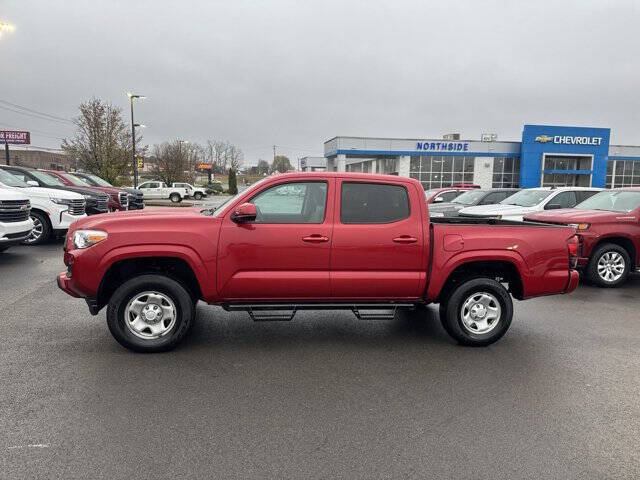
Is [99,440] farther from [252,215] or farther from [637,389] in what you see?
[637,389]

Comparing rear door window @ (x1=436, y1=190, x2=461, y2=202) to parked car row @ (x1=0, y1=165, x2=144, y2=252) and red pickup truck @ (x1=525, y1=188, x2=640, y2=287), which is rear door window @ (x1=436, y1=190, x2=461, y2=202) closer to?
red pickup truck @ (x1=525, y1=188, x2=640, y2=287)

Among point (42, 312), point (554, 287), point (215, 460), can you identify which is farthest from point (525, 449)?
point (42, 312)

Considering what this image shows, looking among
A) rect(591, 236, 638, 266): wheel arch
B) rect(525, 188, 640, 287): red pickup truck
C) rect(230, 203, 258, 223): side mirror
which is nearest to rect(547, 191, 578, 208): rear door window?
rect(525, 188, 640, 287): red pickup truck

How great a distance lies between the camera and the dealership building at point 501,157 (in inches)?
1697

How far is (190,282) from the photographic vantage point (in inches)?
213

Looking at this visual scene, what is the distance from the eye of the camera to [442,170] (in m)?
44.2

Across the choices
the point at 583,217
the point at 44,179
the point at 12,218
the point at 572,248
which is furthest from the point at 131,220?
the point at 44,179

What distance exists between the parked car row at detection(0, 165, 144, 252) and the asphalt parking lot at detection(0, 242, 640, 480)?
177 inches

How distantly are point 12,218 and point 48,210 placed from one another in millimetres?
2602

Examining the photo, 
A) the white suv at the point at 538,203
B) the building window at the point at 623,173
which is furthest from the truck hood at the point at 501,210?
the building window at the point at 623,173

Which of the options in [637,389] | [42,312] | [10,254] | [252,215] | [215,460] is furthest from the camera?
[10,254]

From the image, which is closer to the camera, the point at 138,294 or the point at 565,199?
the point at 138,294

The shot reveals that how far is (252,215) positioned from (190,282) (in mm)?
1195

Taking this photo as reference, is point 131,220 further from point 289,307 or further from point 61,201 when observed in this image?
point 61,201
